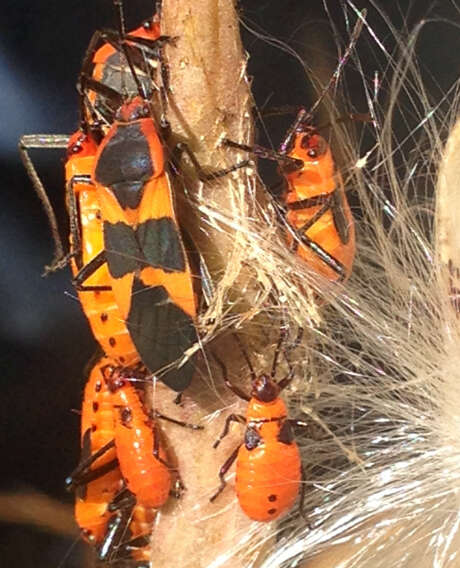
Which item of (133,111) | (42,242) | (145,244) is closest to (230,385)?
(145,244)

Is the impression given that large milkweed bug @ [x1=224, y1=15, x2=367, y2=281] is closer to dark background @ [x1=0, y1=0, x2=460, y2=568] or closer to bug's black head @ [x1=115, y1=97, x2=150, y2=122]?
bug's black head @ [x1=115, y1=97, x2=150, y2=122]

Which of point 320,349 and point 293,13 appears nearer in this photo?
point 320,349

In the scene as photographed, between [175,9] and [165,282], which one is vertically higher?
[175,9]

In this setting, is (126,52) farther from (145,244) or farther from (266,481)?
(266,481)

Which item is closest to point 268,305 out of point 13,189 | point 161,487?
point 161,487

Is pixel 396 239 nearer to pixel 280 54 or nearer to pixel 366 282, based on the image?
pixel 366 282

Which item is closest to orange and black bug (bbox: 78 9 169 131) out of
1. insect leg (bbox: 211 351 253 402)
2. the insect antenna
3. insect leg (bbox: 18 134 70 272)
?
the insect antenna
